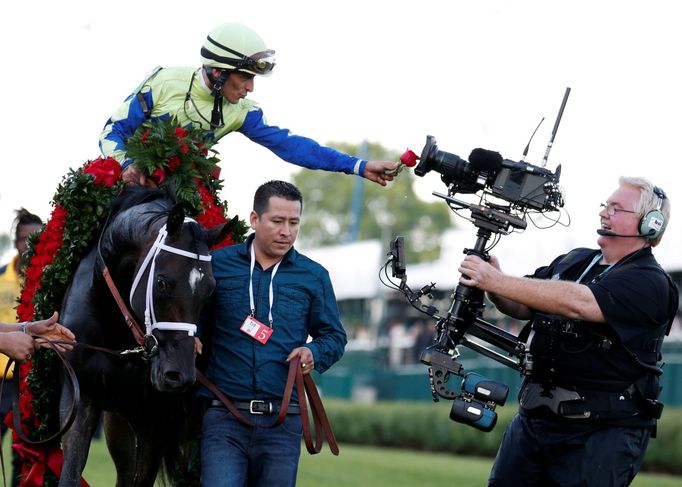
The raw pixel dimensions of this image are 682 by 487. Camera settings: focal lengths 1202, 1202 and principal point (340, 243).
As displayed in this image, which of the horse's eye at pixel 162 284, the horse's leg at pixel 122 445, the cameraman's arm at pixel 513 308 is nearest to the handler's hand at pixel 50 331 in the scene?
the horse's eye at pixel 162 284

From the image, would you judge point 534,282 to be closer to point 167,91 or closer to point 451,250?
point 167,91

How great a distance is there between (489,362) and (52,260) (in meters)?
12.4

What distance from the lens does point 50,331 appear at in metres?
5.66

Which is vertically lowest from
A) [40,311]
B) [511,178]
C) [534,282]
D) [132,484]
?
[132,484]

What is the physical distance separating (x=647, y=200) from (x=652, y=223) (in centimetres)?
12

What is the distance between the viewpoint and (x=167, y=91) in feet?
22.3

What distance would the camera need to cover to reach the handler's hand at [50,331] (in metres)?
5.59

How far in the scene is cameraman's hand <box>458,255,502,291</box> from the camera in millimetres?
5324

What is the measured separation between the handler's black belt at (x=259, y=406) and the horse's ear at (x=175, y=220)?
0.82m

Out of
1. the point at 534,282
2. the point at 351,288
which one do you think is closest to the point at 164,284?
the point at 534,282

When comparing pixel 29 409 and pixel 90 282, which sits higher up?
pixel 90 282

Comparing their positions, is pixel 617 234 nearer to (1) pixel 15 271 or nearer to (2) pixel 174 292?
(2) pixel 174 292

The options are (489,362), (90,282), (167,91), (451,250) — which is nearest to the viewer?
(90,282)

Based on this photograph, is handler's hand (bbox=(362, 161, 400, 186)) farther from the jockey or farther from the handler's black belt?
the handler's black belt
